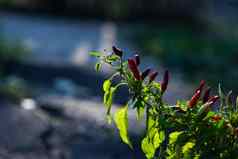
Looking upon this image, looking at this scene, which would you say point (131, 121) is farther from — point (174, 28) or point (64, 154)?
point (174, 28)

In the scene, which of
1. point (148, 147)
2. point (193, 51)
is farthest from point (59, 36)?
point (148, 147)

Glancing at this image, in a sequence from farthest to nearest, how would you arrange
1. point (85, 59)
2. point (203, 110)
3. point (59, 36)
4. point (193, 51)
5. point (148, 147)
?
point (59, 36), point (193, 51), point (85, 59), point (148, 147), point (203, 110)

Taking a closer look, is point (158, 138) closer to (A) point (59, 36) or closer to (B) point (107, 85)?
(B) point (107, 85)

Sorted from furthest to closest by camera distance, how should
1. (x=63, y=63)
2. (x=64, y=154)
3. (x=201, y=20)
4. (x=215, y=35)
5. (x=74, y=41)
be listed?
1. (x=201, y=20)
2. (x=215, y=35)
3. (x=74, y=41)
4. (x=63, y=63)
5. (x=64, y=154)

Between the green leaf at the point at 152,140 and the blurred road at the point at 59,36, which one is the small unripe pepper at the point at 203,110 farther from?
the blurred road at the point at 59,36

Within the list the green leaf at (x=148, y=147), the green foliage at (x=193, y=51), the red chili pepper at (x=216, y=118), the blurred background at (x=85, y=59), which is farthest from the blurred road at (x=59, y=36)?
the red chili pepper at (x=216, y=118)

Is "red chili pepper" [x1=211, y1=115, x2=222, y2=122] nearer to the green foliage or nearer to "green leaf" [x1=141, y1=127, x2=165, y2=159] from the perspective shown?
"green leaf" [x1=141, y1=127, x2=165, y2=159]

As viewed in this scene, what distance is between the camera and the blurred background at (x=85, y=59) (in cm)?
540

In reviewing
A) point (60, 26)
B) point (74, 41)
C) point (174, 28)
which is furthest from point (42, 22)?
point (174, 28)

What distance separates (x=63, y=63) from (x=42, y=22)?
2.50 m

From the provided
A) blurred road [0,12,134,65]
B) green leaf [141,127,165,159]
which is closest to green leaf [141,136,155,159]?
green leaf [141,127,165,159]

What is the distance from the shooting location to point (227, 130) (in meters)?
2.53

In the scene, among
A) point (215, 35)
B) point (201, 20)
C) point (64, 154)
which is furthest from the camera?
point (201, 20)

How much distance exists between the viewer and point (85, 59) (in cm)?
864
